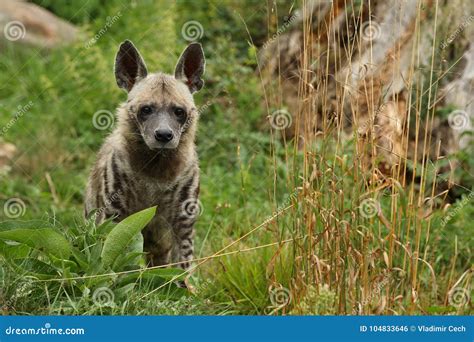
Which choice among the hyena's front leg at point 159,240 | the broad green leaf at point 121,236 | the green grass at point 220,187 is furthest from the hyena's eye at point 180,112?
the broad green leaf at point 121,236

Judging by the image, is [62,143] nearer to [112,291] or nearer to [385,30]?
[385,30]

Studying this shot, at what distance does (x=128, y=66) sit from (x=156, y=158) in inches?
25.6

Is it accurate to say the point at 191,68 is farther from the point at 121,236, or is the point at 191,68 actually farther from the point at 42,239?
the point at 42,239

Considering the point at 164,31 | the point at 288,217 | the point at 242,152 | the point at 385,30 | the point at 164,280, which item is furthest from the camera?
the point at 164,31

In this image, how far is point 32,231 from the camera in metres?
4.77

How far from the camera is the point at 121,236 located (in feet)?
16.2

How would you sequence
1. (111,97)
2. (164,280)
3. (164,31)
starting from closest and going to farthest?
(164,280) < (111,97) < (164,31)

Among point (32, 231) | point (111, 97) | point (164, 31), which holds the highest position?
point (164, 31)

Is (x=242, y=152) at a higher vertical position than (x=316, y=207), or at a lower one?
higher

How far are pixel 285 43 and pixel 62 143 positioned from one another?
98.3 inches

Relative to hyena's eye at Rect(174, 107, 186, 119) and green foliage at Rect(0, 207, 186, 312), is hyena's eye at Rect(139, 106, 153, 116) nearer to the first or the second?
hyena's eye at Rect(174, 107, 186, 119)

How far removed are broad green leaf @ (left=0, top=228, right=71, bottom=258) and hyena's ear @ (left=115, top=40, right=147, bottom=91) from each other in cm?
153

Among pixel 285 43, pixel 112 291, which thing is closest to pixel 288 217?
pixel 112 291

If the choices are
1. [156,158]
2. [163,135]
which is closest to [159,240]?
[156,158]
